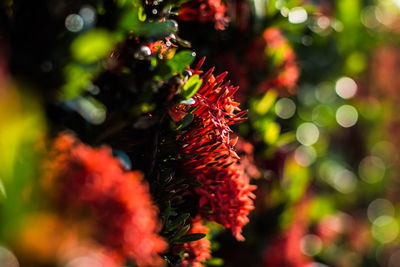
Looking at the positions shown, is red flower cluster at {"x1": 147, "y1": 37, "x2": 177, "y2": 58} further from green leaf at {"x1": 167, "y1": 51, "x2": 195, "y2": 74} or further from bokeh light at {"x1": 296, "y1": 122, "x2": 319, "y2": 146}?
bokeh light at {"x1": 296, "y1": 122, "x2": 319, "y2": 146}

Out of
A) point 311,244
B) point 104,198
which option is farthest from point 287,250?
point 104,198

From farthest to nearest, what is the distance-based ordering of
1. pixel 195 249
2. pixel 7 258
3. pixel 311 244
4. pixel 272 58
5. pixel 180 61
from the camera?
pixel 311 244 < pixel 272 58 < pixel 195 249 < pixel 180 61 < pixel 7 258

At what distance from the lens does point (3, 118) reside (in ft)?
1.07

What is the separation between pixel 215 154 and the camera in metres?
0.50

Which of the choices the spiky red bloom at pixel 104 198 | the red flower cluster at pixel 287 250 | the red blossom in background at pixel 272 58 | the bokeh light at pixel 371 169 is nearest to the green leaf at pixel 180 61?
the spiky red bloom at pixel 104 198

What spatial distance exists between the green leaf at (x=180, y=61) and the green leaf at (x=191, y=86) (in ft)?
0.06

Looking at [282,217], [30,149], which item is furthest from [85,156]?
[282,217]

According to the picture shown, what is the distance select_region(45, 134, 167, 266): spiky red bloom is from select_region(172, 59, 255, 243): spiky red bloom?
0.15 m

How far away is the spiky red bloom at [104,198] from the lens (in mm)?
333

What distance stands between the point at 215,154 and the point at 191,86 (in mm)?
81

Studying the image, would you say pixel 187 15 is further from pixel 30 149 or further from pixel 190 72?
pixel 30 149

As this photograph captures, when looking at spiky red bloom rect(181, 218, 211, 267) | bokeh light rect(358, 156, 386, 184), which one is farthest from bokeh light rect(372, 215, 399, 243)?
spiky red bloom rect(181, 218, 211, 267)

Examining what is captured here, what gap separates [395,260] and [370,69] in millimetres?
861

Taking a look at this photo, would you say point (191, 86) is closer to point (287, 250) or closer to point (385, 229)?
point (287, 250)
